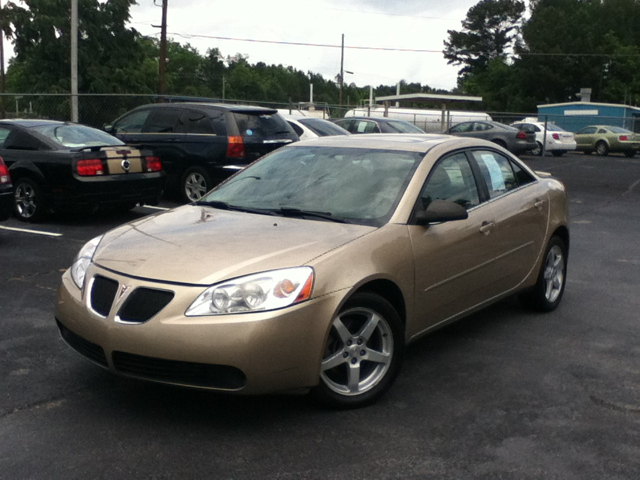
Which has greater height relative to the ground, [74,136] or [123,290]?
[74,136]

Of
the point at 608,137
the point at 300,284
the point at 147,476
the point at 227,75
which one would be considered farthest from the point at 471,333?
the point at 227,75

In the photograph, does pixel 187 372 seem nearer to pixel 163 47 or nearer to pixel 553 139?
pixel 163 47

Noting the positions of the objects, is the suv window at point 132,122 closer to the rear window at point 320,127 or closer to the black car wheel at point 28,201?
the black car wheel at point 28,201

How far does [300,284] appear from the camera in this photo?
385 cm

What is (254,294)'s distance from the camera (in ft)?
12.4

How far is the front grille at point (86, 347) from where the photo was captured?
397cm

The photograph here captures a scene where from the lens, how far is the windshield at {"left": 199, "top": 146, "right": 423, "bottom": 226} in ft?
15.6

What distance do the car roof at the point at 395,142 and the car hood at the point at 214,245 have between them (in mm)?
946

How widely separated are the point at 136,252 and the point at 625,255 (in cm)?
665

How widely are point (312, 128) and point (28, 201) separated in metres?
8.54

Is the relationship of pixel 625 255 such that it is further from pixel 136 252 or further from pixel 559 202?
pixel 136 252

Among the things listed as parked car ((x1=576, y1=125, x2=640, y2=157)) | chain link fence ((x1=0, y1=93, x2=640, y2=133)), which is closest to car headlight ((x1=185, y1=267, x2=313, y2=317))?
chain link fence ((x1=0, y1=93, x2=640, y2=133))

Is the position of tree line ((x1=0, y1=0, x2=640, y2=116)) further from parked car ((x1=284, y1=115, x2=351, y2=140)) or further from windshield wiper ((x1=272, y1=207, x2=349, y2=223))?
windshield wiper ((x1=272, y1=207, x2=349, y2=223))

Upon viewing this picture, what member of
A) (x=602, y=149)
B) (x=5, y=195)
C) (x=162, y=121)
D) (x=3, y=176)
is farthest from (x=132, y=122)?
(x=602, y=149)
